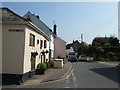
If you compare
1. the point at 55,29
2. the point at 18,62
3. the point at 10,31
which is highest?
the point at 55,29

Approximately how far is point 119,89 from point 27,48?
30.2 ft

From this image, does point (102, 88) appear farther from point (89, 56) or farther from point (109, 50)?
point (89, 56)

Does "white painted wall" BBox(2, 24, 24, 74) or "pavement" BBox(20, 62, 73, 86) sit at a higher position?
"white painted wall" BBox(2, 24, 24, 74)

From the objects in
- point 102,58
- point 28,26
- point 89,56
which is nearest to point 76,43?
point 89,56

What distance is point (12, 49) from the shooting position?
22.2 meters

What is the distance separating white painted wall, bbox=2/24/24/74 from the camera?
2205cm

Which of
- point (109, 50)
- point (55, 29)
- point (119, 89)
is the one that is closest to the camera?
point (119, 89)

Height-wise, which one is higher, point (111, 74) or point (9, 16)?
point (9, 16)

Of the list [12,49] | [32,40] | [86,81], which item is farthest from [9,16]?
[86,81]

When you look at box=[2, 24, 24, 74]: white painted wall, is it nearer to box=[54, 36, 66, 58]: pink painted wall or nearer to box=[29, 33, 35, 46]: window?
box=[29, 33, 35, 46]: window

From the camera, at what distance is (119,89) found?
674 inches

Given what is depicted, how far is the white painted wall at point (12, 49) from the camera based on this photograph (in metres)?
22.0

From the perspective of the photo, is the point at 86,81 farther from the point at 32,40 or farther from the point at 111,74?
the point at 111,74

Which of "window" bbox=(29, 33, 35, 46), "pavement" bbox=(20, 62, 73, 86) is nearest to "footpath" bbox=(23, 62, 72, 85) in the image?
"pavement" bbox=(20, 62, 73, 86)
